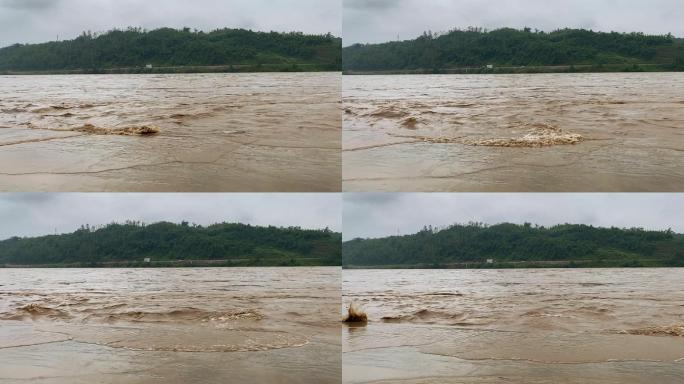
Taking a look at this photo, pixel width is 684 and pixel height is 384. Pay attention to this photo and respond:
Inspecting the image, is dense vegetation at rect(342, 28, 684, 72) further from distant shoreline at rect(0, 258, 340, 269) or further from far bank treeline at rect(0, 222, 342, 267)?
distant shoreline at rect(0, 258, 340, 269)

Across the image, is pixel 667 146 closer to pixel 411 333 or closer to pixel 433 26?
pixel 411 333

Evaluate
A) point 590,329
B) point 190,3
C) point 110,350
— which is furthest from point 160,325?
point 190,3

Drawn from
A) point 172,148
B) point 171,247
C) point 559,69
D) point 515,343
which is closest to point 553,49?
point 559,69

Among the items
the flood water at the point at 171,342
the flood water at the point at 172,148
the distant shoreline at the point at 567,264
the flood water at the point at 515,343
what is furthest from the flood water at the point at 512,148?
the distant shoreline at the point at 567,264

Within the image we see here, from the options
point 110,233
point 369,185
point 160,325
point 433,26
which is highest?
point 433,26

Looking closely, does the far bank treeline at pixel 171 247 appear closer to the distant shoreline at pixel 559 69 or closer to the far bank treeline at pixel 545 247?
the far bank treeline at pixel 545 247

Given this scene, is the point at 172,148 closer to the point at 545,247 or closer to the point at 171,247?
the point at 171,247
